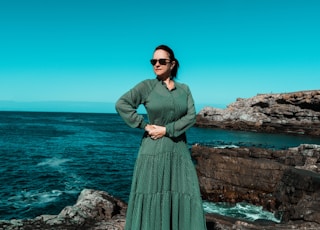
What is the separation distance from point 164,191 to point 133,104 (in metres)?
1.33

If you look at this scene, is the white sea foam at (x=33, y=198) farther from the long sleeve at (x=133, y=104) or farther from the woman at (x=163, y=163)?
the long sleeve at (x=133, y=104)

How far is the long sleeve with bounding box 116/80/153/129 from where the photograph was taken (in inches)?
156

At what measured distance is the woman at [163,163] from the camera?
4109 mm

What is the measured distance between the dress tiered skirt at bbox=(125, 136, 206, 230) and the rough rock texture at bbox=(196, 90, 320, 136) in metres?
73.5

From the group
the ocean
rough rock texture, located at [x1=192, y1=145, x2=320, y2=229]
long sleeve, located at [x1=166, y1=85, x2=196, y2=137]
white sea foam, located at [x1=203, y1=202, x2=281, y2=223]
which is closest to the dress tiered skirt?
long sleeve, located at [x1=166, y1=85, x2=196, y2=137]

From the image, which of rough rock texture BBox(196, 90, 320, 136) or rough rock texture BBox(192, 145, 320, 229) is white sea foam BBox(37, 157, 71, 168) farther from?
rough rock texture BBox(196, 90, 320, 136)

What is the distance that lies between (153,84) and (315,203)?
32.3 feet

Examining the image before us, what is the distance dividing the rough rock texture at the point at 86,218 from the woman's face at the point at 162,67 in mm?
3718

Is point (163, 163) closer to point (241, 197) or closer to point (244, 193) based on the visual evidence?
point (241, 197)

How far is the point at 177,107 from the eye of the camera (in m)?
4.16

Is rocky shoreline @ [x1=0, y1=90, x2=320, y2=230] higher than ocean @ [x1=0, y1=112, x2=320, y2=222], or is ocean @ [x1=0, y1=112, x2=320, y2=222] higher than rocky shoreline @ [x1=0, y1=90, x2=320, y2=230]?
rocky shoreline @ [x1=0, y1=90, x2=320, y2=230]

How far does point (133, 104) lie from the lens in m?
4.05


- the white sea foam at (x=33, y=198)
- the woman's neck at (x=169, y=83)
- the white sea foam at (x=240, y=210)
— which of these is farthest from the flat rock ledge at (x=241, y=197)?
the white sea foam at (x=33, y=198)

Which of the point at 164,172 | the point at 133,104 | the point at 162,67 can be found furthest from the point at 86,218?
the point at 162,67
